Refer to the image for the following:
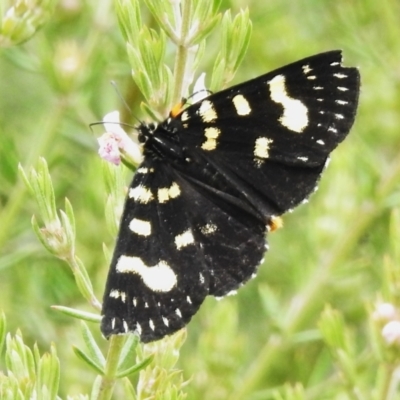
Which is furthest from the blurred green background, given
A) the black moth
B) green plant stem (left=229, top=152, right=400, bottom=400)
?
the black moth

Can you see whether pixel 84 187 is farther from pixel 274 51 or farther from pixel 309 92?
pixel 309 92

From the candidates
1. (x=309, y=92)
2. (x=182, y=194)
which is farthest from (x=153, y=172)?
(x=309, y=92)

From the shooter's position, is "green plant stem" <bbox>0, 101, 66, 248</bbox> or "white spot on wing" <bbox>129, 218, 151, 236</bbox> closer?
"white spot on wing" <bbox>129, 218, 151, 236</bbox>

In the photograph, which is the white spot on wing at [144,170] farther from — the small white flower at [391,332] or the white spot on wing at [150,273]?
the small white flower at [391,332]

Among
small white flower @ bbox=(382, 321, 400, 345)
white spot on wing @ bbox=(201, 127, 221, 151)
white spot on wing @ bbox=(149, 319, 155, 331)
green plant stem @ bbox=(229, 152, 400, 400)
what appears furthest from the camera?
green plant stem @ bbox=(229, 152, 400, 400)

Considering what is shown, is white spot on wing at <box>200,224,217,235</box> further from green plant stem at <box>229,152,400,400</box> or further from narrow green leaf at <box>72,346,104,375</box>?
green plant stem at <box>229,152,400,400</box>

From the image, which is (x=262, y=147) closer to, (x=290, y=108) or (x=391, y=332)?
(x=290, y=108)

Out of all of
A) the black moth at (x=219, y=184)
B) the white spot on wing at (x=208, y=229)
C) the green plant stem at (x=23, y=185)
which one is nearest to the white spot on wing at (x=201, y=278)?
the black moth at (x=219, y=184)
